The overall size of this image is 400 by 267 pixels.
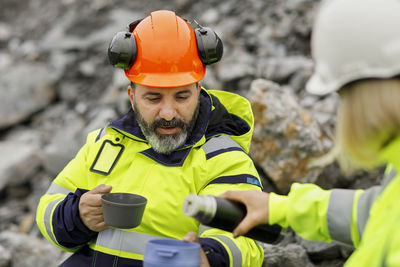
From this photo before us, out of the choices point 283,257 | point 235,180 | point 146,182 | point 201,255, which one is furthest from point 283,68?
point 201,255

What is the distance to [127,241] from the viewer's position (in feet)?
10.3

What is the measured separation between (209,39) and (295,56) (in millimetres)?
3900

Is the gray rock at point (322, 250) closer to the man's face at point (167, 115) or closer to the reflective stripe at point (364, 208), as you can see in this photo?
the man's face at point (167, 115)

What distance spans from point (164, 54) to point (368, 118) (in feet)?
5.71

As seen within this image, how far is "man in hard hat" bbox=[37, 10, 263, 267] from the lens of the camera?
10.3 feet

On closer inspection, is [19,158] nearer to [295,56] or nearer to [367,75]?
[295,56]

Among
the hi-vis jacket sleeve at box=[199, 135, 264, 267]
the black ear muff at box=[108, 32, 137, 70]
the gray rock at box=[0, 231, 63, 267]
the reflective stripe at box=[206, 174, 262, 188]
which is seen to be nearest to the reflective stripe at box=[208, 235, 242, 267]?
the hi-vis jacket sleeve at box=[199, 135, 264, 267]

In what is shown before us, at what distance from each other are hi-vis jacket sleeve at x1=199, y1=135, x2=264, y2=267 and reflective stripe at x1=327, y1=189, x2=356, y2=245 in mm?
677

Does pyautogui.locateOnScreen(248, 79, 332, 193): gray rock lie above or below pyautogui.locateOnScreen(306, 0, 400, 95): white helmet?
below

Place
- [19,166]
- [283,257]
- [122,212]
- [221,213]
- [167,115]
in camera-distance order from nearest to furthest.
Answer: [221,213], [122,212], [167,115], [283,257], [19,166]

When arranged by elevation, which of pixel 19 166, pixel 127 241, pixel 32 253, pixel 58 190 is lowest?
pixel 32 253

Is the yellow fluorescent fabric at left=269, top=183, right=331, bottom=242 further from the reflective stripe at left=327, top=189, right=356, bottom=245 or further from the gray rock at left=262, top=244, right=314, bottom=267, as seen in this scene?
the gray rock at left=262, top=244, right=314, bottom=267

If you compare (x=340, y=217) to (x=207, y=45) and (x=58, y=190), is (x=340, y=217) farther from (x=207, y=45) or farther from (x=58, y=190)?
(x=58, y=190)

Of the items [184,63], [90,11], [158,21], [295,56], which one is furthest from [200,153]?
[90,11]
